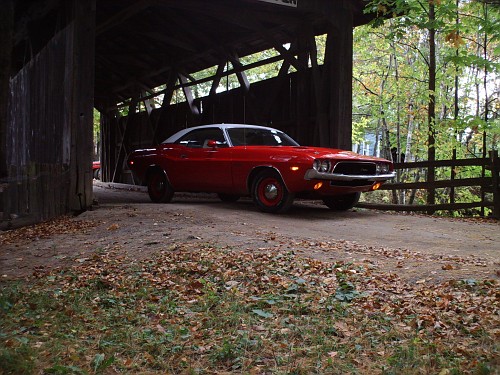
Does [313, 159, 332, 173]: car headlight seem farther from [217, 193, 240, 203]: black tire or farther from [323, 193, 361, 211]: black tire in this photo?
[217, 193, 240, 203]: black tire

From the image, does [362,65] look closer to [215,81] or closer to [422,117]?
[422,117]

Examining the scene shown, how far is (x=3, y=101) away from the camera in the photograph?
8.13m

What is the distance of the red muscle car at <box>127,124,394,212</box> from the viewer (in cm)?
838

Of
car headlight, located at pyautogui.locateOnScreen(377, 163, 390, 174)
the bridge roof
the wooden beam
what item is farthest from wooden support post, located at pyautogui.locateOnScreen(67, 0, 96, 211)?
car headlight, located at pyautogui.locateOnScreen(377, 163, 390, 174)

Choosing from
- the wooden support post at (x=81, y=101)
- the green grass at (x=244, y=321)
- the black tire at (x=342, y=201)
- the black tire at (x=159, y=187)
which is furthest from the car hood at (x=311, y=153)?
the wooden support post at (x=81, y=101)

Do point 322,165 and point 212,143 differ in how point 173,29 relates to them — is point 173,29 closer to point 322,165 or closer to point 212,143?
point 212,143

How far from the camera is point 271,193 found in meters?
9.05

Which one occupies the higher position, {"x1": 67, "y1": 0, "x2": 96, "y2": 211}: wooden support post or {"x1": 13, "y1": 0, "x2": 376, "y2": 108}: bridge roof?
{"x1": 13, "y1": 0, "x2": 376, "y2": 108}: bridge roof

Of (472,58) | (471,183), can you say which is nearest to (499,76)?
(472,58)

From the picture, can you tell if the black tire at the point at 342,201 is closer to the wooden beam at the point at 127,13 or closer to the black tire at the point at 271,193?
the black tire at the point at 271,193

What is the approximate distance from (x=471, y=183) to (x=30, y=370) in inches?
373

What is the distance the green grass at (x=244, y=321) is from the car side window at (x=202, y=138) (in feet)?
16.2

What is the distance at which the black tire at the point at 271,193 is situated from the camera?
8.80 m

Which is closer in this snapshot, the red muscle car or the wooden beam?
the red muscle car
